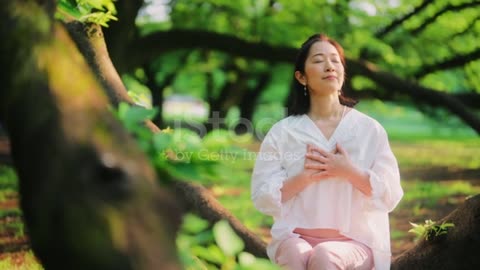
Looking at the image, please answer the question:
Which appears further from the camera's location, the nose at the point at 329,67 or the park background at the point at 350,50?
the park background at the point at 350,50

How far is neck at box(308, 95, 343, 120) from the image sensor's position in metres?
3.63

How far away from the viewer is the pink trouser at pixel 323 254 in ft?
10.2

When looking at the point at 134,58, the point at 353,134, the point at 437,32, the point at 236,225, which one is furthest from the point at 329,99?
the point at 437,32

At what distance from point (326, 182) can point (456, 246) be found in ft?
2.96

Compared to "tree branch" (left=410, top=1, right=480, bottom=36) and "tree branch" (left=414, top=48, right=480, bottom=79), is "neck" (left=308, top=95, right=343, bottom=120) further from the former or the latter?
"tree branch" (left=414, top=48, right=480, bottom=79)

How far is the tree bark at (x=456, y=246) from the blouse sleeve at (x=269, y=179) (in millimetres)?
1001

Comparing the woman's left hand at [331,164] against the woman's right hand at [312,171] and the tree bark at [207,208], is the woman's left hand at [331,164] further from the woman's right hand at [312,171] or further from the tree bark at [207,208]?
the tree bark at [207,208]

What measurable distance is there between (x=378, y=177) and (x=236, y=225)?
1.35 metres

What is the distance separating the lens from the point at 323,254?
10.2 ft

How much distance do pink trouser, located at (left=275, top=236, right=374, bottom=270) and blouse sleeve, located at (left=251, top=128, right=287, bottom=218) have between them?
0.68ft

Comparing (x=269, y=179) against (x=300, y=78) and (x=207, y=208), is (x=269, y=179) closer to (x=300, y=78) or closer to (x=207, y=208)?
(x=300, y=78)

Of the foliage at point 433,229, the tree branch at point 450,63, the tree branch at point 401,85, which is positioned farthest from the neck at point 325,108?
the tree branch at point 450,63

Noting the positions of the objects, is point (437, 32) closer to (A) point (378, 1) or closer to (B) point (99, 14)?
(A) point (378, 1)

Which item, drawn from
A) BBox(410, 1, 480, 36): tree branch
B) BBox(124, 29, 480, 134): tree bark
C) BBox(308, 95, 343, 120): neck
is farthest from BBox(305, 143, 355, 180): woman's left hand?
BBox(410, 1, 480, 36): tree branch
